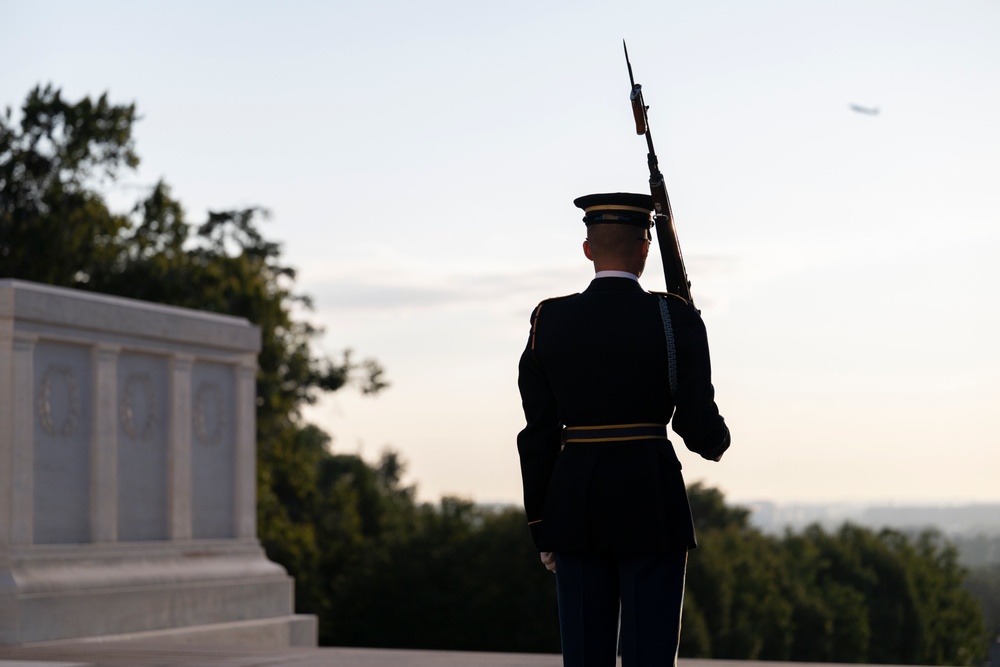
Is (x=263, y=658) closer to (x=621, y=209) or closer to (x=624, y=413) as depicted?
(x=624, y=413)

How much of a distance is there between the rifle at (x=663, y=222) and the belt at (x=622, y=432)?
0.54m

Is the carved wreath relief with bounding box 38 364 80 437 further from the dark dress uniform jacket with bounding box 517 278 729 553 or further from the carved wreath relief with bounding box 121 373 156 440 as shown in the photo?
the dark dress uniform jacket with bounding box 517 278 729 553

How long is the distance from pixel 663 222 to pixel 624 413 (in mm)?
722

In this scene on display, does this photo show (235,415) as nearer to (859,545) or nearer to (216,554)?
(216,554)

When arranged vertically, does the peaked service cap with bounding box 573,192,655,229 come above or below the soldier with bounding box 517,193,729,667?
above

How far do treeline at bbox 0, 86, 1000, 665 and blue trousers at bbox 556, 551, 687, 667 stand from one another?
2777 cm

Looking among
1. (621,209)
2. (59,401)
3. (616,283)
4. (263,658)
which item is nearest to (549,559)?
(616,283)

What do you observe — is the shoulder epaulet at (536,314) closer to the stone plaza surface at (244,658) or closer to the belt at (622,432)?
the belt at (622,432)

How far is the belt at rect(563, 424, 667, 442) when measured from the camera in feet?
14.2

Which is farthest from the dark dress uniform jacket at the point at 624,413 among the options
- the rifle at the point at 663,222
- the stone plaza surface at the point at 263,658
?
the stone plaza surface at the point at 263,658

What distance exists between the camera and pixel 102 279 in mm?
31844

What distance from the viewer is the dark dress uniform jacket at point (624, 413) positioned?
430 centimetres

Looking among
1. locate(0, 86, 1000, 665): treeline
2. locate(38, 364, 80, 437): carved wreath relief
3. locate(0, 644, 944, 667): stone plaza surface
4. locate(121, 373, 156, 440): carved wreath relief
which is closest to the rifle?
locate(0, 644, 944, 667): stone plaza surface

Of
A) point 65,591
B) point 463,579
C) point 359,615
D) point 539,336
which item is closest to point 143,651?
point 65,591
